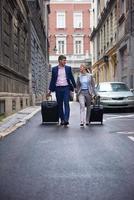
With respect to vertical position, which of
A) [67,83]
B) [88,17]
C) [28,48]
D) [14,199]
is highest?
[88,17]

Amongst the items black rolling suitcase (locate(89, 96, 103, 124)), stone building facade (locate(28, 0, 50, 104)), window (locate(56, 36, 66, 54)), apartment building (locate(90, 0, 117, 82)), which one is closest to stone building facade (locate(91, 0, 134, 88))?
apartment building (locate(90, 0, 117, 82))

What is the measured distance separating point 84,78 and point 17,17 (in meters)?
9.98

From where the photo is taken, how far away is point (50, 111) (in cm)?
1343

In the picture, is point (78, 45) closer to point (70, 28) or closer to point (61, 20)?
point (70, 28)

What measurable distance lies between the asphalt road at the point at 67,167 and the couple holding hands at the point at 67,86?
7.95 feet

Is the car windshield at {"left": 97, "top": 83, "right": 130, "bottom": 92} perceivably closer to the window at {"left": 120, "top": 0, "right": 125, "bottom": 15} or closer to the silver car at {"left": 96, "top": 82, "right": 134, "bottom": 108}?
the silver car at {"left": 96, "top": 82, "right": 134, "bottom": 108}

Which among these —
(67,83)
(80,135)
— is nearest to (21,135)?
(80,135)

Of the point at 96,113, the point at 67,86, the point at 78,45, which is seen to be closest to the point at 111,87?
the point at 96,113

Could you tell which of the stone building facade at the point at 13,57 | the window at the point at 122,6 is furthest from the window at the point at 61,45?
the stone building facade at the point at 13,57

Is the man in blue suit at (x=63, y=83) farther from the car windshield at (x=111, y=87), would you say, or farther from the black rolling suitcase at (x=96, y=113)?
the car windshield at (x=111, y=87)

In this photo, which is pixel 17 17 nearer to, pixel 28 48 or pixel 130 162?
pixel 28 48

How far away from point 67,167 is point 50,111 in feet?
22.9

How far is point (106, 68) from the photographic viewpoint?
46.3 metres

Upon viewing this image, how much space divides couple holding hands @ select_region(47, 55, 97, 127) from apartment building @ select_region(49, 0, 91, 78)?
220ft
